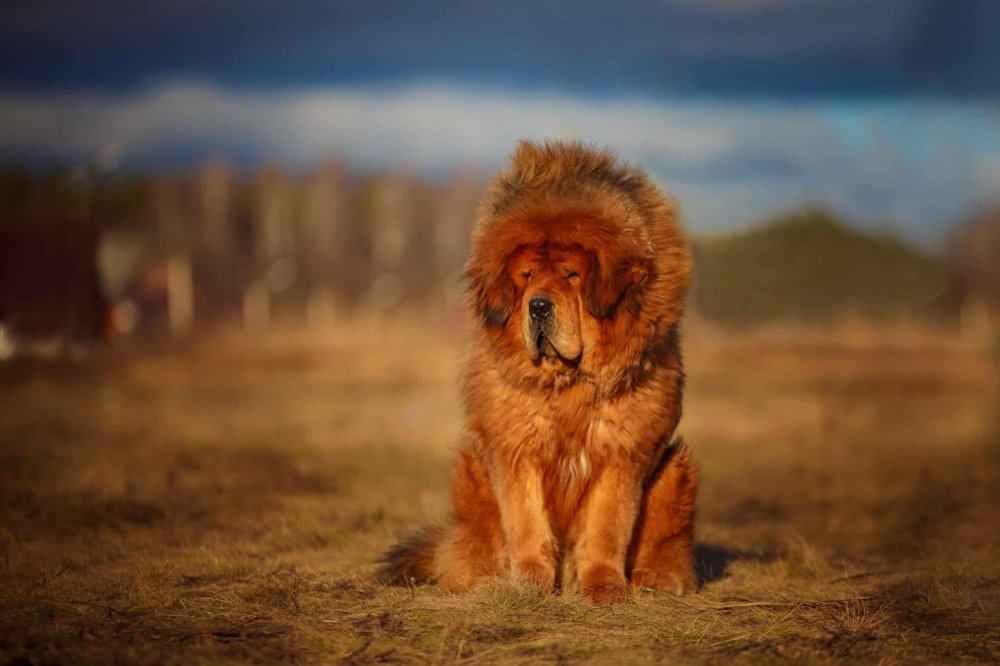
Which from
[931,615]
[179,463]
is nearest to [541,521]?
[931,615]

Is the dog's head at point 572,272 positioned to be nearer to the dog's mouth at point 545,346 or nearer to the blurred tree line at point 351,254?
the dog's mouth at point 545,346

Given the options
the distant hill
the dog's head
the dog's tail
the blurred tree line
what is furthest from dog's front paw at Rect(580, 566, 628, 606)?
the distant hill

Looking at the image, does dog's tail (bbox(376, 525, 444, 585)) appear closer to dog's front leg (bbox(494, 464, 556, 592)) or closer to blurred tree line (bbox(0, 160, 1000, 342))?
dog's front leg (bbox(494, 464, 556, 592))

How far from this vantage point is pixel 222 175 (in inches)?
2058

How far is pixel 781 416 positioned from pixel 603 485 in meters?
12.5

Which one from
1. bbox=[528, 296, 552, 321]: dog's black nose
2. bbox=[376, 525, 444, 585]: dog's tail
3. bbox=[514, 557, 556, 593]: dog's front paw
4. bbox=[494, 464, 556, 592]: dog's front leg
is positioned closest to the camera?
bbox=[528, 296, 552, 321]: dog's black nose

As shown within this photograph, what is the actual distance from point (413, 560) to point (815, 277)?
2003 centimetres

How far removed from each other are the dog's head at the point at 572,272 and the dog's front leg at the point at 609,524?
0.67 m

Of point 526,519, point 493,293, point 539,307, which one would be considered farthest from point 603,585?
point 493,293

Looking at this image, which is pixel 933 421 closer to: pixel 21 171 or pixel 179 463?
pixel 179 463

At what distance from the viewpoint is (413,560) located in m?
6.50

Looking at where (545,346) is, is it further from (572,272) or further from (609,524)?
(609,524)

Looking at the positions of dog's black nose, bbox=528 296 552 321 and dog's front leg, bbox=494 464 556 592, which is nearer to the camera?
dog's black nose, bbox=528 296 552 321

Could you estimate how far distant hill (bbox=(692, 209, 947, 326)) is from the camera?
2277 cm
